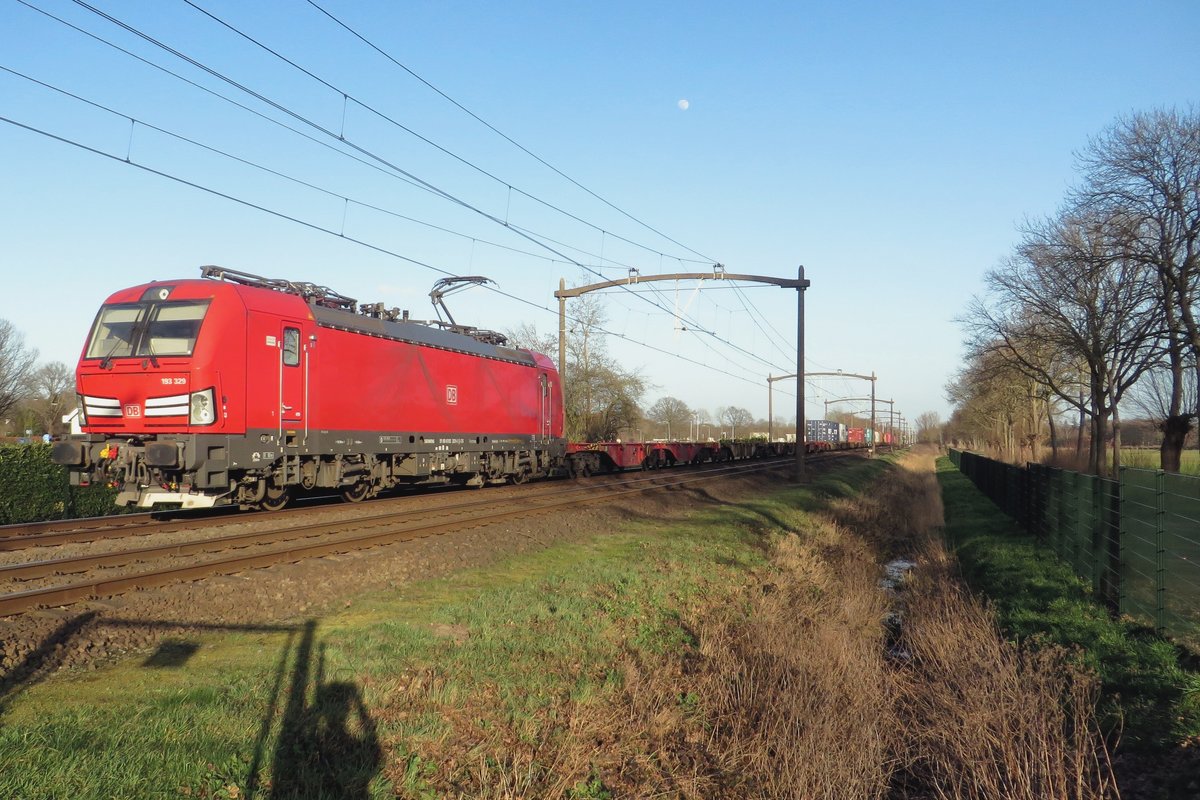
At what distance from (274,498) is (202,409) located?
9.27 feet

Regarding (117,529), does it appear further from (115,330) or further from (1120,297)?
(1120,297)

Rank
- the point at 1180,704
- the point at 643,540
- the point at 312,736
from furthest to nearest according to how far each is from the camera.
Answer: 1. the point at 643,540
2. the point at 1180,704
3. the point at 312,736

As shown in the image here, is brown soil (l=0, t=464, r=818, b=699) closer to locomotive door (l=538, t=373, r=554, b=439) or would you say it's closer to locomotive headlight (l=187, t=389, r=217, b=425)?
locomotive headlight (l=187, t=389, r=217, b=425)

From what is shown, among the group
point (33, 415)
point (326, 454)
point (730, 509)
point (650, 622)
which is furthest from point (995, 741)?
point (33, 415)

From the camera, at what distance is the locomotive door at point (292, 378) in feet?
45.3

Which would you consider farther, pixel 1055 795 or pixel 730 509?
pixel 730 509

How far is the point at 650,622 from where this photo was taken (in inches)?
363

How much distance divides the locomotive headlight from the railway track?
5.30 ft

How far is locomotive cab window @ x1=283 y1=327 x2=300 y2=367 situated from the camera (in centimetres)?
1393

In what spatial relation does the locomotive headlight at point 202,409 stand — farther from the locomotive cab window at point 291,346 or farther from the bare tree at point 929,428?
the bare tree at point 929,428

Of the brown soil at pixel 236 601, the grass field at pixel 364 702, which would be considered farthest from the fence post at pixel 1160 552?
the brown soil at pixel 236 601

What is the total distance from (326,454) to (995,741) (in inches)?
482

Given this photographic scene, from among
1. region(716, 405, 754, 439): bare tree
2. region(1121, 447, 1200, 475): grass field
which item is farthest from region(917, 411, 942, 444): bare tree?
region(1121, 447, 1200, 475): grass field

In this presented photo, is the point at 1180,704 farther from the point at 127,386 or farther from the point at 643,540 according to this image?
the point at 127,386
